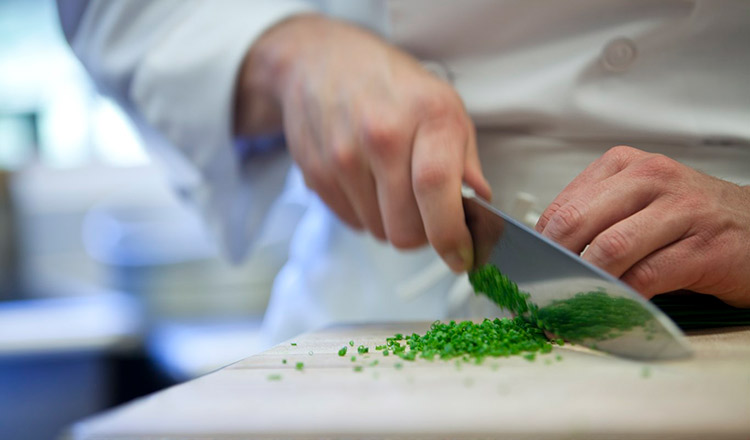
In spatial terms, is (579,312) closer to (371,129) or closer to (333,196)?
(371,129)

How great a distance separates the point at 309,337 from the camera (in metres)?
0.86

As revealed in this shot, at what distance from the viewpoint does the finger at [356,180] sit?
3.15 feet

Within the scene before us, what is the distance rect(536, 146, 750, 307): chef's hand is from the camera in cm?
67

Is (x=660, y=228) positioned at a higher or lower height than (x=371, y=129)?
lower

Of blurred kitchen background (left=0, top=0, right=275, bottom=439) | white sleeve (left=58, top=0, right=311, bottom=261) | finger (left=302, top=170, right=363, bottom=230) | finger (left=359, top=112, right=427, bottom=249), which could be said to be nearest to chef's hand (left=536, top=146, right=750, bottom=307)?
finger (left=359, top=112, right=427, bottom=249)

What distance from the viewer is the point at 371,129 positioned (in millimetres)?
904

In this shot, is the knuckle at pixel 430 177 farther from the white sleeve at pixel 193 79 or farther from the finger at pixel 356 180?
the white sleeve at pixel 193 79

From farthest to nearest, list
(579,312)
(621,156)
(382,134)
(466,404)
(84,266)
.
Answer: (84,266) < (382,134) < (621,156) < (579,312) < (466,404)

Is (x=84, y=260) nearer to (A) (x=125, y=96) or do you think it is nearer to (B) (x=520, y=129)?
(A) (x=125, y=96)

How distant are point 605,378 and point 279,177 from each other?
3.00ft

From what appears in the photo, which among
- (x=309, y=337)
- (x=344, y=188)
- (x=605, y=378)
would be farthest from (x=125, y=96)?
(x=605, y=378)

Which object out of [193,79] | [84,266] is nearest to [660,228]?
[193,79]

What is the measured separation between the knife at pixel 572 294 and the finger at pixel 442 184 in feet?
0.08

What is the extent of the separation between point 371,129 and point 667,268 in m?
0.42
